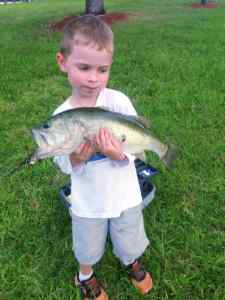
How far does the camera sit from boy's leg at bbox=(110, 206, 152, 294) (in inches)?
105

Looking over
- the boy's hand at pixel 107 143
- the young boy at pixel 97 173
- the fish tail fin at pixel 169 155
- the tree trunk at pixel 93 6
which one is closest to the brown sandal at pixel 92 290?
the young boy at pixel 97 173

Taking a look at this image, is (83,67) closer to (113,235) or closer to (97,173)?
(97,173)

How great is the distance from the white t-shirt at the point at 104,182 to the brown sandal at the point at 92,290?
2.10 ft

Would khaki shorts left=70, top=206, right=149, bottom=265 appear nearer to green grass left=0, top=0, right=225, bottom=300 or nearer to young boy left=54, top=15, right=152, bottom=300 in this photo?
young boy left=54, top=15, right=152, bottom=300

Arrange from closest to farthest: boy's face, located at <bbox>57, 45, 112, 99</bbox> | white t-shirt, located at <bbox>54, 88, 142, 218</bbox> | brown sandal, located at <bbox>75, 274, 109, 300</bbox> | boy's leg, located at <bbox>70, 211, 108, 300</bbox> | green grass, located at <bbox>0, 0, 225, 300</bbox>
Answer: boy's face, located at <bbox>57, 45, 112, 99</bbox>
white t-shirt, located at <bbox>54, 88, 142, 218</bbox>
boy's leg, located at <bbox>70, 211, 108, 300</bbox>
brown sandal, located at <bbox>75, 274, 109, 300</bbox>
green grass, located at <bbox>0, 0, 225, 300</bbox>

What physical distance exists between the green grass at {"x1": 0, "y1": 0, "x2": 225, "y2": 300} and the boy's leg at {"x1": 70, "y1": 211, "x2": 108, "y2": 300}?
115mm

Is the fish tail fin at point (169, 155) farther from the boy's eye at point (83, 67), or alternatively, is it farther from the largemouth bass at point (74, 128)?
the boy's eye at point (83, 67)

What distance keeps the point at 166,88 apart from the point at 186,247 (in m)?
3.71

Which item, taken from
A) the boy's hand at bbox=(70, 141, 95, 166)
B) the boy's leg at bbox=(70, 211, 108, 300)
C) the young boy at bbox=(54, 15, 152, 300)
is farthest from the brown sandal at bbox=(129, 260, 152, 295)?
the boy's hand at bbox=(70, 141, 95, 166)

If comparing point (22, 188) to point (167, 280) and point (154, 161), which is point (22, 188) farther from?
point (167, 280)

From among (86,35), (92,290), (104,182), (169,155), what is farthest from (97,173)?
(92,290)

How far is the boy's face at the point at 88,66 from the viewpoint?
2203 millimetres

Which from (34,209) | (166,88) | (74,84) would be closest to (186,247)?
(34,209)

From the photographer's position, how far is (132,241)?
109 inches
